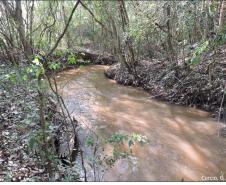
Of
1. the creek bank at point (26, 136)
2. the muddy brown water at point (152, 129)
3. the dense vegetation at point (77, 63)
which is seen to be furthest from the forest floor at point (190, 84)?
the creek bank at point (26, 136)

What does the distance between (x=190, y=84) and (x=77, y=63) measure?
2.96 meters

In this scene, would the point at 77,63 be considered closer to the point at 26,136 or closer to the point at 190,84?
the point at 190,84

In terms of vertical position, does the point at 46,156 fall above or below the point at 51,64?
below

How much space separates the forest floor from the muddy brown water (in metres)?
0.28

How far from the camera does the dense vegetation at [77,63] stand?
3877 mm

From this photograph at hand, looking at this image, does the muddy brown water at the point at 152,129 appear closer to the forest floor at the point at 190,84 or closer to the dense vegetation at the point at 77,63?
the forest floor at the point at 190,84

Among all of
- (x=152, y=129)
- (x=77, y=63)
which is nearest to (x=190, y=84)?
(x=152, y=129)

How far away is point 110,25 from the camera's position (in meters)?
11.5

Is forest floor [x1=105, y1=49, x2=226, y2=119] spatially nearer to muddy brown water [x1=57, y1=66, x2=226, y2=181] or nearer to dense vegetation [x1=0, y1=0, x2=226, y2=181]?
dense vegetation [x1=0, y1=0, x2=226, y2=181]

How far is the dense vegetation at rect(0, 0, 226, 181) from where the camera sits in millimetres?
3877

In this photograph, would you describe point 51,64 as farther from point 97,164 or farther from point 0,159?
point 0,159

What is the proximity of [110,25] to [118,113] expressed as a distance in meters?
4.69

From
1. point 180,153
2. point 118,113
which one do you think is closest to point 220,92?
point 118,113

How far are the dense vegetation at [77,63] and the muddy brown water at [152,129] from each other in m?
0.44
